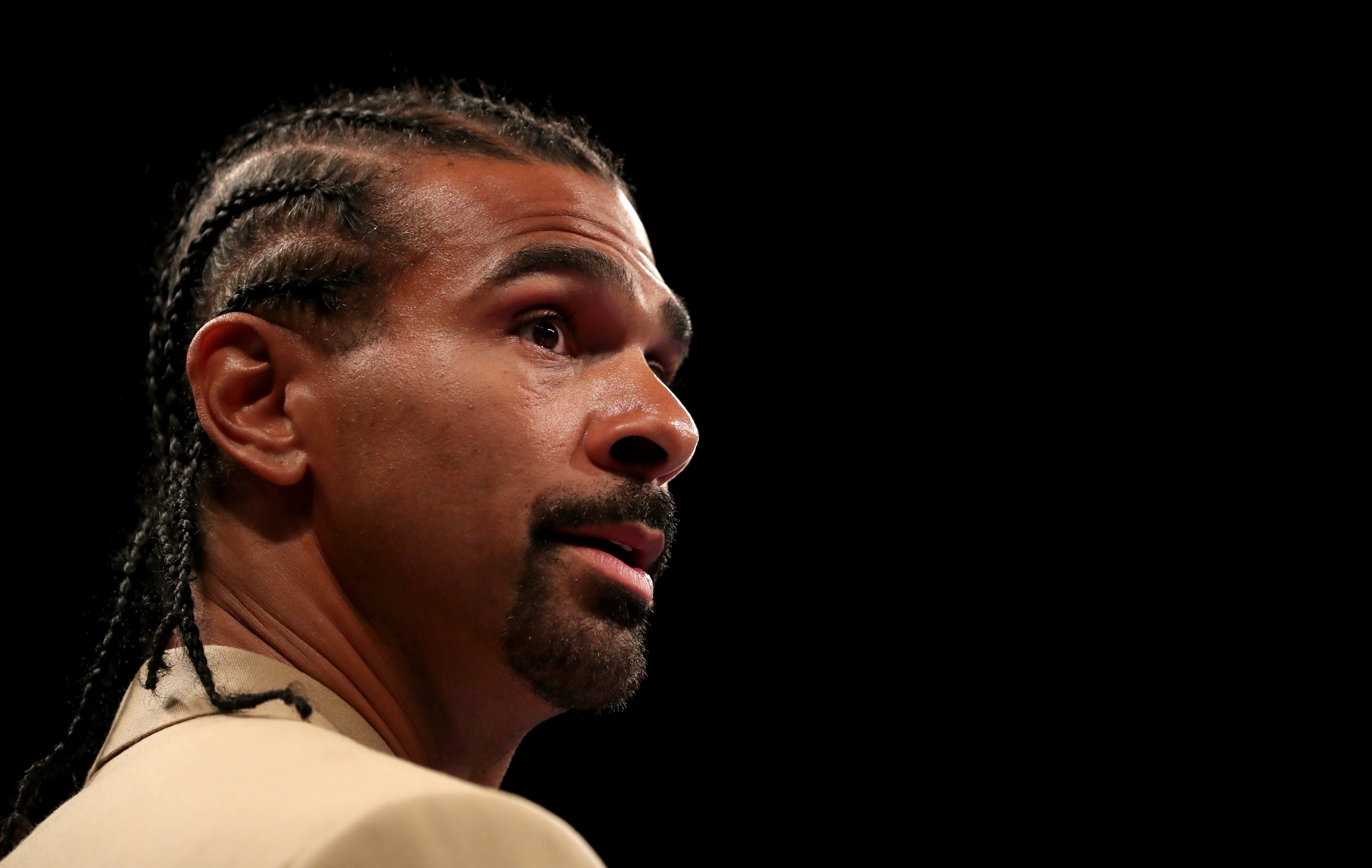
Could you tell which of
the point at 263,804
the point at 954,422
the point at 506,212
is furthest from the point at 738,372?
the point at 263,804

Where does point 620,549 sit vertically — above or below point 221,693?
above

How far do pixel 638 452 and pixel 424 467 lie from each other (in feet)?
0.78

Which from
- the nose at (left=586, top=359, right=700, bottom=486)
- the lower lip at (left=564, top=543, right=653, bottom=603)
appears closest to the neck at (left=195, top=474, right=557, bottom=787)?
the lower lip at (left=564, top=543, right=653, bottom=603)

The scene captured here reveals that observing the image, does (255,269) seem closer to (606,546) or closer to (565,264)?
(565,264)

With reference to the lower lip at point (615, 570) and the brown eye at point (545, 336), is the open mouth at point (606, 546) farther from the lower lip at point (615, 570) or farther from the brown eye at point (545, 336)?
the brown eye at point (545, 336)

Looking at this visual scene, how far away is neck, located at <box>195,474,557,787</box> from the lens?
1.21m

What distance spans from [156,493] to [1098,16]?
2.39 meters

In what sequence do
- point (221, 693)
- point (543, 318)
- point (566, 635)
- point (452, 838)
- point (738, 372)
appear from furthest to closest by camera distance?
point (738, 372) < point (543, 318) < point (566, 635) < point (221, 693) < point (452, 838)

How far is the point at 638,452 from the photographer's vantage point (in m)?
1.29

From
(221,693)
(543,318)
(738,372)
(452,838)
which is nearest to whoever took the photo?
(452,838)

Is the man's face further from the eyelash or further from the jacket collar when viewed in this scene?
the jacket collar

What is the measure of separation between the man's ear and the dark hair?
0.13 ft

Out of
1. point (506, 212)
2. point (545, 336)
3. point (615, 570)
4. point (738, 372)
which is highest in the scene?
point (738, 372)

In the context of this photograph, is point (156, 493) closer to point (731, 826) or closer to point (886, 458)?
point (731, 826)
